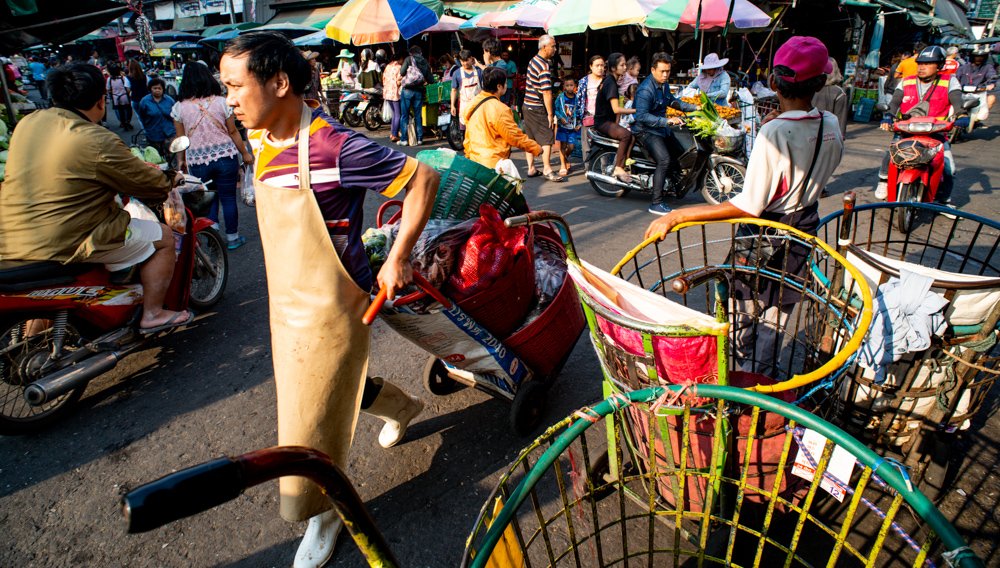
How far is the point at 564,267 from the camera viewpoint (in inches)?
124

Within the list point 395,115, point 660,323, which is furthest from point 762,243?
point 395,115

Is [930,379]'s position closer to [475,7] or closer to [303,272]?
[303,272]

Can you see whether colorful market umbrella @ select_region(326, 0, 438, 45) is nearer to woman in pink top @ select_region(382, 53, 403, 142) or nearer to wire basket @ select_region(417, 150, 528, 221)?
woman in pink top @ select_region(382, 53, 403, 142)

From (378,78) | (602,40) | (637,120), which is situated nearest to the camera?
(637,120)

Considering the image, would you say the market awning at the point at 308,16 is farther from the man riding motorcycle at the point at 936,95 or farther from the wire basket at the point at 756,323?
the wire basket at the point at 756,323

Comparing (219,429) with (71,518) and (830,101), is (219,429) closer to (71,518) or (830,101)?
(71,518)

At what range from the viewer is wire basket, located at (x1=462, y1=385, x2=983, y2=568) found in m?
1.20

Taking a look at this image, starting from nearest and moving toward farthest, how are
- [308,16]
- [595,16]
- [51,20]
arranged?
[51,20], [595,16], [308,16]

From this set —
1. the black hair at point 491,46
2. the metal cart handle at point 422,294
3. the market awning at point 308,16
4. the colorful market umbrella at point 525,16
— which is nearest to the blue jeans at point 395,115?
the colorful market umbrella at point 525,16

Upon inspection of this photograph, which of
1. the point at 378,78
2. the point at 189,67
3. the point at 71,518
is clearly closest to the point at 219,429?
the point at 71,518

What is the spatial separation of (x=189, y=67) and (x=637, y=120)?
471cm

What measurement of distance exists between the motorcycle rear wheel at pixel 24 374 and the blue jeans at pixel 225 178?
8.02ft

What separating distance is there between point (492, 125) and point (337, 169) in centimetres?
339

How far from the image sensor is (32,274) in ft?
10.2
